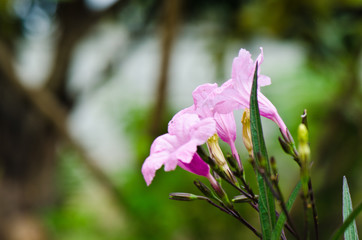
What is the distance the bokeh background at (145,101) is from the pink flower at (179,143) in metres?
1.37

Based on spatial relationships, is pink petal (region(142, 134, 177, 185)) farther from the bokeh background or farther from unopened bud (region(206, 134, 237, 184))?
the bokeh background

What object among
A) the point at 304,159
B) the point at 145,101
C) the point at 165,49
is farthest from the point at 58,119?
the point at 304,159

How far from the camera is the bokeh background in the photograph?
1.81 meters

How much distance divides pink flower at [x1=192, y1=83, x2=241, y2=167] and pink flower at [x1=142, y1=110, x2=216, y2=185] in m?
0.01

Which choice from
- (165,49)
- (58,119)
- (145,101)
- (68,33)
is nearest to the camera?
(165,49)

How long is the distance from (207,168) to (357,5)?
151 cm

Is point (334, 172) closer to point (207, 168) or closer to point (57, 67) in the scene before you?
point (57, 67)

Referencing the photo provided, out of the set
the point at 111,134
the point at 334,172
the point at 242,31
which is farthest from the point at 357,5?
the point at 111,134

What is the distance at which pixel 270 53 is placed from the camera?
293 centimetres

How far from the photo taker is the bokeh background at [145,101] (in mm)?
1812

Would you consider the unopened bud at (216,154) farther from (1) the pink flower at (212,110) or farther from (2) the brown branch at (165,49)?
(2) the brown branch at (165,49)

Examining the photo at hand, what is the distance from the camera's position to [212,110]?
0.36 m

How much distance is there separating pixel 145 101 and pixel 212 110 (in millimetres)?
2806

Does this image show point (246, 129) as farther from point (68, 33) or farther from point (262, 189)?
point (68, 33)
